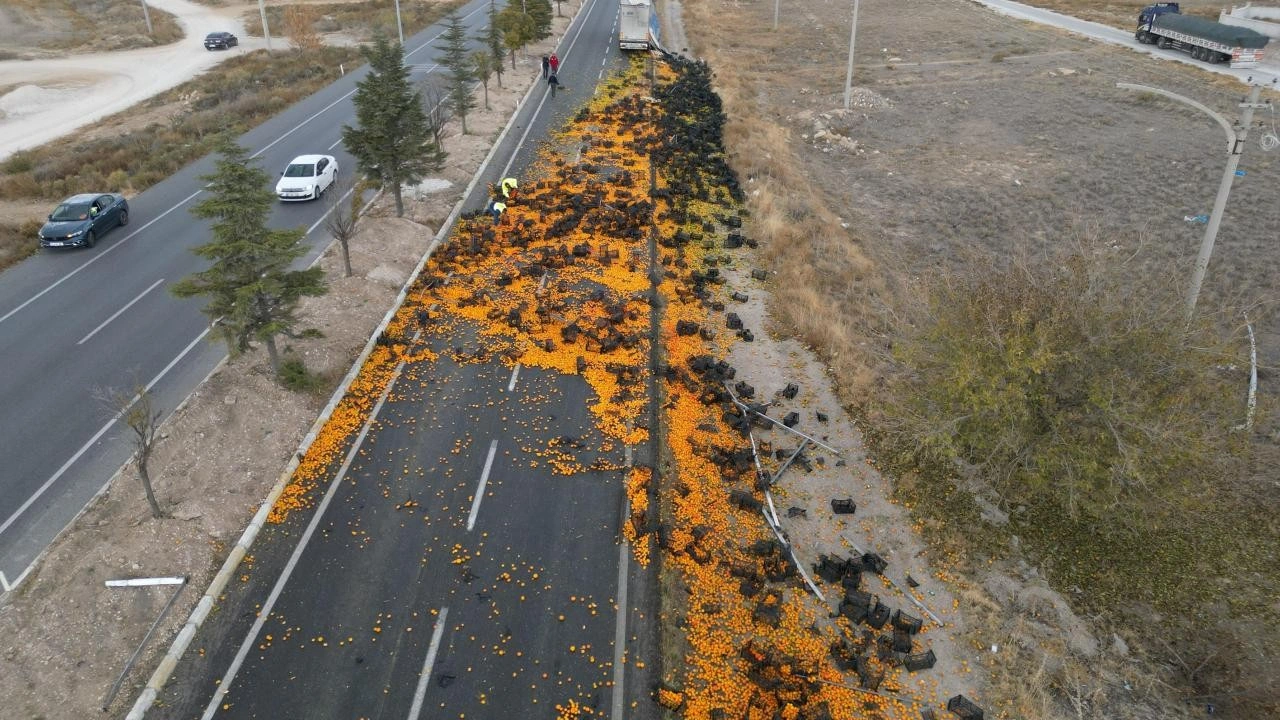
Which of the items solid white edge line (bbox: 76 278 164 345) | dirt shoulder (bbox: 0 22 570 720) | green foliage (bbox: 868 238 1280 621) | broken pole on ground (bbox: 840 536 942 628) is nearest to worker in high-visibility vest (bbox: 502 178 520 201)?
dirt shoulder (bbox: 0 22 570 720)

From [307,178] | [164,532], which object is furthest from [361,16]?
[164,532]

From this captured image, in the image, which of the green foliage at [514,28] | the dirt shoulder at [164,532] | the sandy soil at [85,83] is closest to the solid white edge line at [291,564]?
the dirt shoulder at [164,532]

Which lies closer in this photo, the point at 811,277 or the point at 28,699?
the point at 28,699

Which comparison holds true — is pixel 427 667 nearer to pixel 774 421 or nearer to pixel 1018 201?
pixel 774 421

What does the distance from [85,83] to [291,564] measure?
60521mm

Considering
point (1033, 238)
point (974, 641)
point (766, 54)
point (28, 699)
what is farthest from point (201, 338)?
point (766, 54)

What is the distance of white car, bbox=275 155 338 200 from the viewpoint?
29828 millimetres

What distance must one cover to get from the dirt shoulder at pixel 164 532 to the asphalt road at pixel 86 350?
41.2 inches

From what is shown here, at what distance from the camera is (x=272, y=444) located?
652 inches

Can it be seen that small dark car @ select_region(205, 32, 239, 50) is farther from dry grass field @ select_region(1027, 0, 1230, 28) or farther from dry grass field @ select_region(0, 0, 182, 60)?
dry grass field @ select_region(1027, 0, 1230, 28)

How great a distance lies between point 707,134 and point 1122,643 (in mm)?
29385

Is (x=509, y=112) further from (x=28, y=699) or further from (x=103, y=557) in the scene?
(x=28, y=699)

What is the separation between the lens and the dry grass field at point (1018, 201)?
1306 cm

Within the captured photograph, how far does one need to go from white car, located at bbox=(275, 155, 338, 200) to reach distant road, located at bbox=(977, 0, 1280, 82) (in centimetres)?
A: 4919
